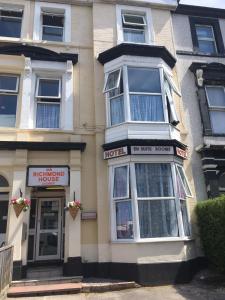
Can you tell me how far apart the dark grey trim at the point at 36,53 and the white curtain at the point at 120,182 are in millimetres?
4511

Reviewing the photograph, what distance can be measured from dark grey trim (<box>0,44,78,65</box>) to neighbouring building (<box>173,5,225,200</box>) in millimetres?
4373

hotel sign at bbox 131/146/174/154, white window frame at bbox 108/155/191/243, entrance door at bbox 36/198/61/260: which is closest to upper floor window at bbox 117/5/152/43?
hotel sign at bbox 131/146/174/154

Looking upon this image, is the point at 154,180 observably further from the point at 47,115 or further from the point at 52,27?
A: the point at 52,27

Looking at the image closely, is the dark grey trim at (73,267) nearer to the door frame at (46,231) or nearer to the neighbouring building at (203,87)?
the door frame at (46,231)

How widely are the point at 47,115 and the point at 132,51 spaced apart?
12.3 feet

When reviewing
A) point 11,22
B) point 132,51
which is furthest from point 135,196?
point 11,22

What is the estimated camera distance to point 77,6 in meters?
11.9

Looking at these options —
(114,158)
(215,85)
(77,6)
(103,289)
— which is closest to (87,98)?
(114,158)

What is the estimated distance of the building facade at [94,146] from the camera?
8.52 metres

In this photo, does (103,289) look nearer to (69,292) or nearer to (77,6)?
(69,292)

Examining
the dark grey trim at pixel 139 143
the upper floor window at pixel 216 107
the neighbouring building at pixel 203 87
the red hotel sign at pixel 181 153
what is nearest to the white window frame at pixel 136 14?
the neighbouring building at pixel 203 87

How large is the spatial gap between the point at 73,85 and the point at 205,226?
652cm

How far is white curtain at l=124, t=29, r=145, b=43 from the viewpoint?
38.5 ft

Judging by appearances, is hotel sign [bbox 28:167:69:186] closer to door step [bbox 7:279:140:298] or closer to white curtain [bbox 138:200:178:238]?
white curtain [bbox 138:200:178:238]
